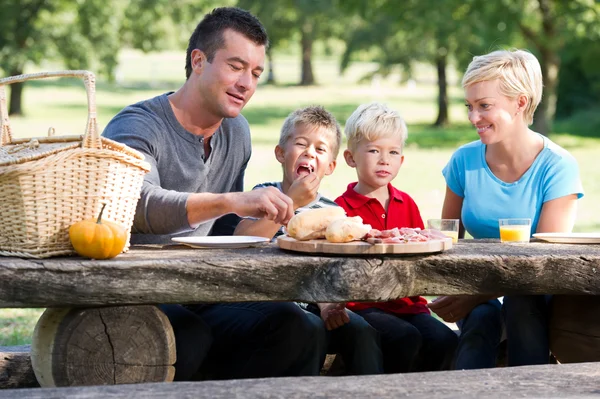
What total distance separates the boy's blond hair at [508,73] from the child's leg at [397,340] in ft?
3.86

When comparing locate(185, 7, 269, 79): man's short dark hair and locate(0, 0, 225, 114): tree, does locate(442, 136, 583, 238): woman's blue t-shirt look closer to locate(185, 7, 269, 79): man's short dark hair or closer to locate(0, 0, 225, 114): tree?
locate(185, 7, 269, 79): man's short dark hair

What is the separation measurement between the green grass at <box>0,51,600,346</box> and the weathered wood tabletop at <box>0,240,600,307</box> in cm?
308

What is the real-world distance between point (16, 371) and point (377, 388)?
2.02 m

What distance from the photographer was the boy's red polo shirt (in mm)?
4559

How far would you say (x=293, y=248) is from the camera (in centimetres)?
366

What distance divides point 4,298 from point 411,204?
2.09 metres

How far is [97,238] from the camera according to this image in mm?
3387

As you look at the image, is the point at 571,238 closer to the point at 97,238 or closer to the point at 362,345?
the point at 362,345

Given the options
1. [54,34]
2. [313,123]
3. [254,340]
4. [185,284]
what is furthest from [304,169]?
[54,34]

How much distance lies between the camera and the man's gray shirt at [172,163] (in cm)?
394

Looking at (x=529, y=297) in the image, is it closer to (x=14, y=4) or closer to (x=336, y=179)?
(x=336, y=179)

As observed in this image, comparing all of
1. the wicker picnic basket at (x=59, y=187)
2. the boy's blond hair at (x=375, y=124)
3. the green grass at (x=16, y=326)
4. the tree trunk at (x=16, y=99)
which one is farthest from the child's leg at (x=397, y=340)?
the tree trunk at (x=16, y=99)

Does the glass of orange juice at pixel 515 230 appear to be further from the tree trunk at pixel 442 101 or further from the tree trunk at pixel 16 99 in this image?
the tree trunk at pixel 16 99

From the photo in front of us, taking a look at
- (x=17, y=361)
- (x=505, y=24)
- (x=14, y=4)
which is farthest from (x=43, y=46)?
(x=17, y=361)
